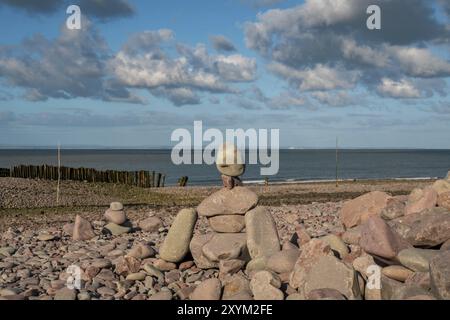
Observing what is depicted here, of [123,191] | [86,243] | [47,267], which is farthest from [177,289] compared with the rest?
[123,191]

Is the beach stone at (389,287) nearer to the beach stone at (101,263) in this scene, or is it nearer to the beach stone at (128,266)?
the beach stone at (128,266)

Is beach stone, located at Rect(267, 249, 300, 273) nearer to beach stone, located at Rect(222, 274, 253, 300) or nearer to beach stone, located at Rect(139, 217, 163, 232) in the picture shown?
beach stone, located at Rect(222, 274, 253, 300)

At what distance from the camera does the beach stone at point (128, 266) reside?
31.2 feet

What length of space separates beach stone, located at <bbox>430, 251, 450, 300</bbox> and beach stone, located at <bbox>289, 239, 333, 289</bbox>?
160 cm

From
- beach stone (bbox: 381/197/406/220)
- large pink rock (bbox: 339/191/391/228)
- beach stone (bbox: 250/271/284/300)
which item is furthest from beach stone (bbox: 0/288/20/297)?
beach stone (bbox: 381/197/406/220)

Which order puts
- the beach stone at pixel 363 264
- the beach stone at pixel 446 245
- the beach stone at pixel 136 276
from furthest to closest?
the beach stone at pixel 136 276
the beach stone at pixel 363 264
the beach stone at pixel 446 245

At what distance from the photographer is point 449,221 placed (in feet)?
25.9

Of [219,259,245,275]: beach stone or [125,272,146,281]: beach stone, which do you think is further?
[125,272,146,281]: beach stone

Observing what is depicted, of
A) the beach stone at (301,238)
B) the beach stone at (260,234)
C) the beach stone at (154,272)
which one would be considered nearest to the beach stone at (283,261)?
the beach stone at (260,234)

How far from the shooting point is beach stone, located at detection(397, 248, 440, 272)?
7.32 meters

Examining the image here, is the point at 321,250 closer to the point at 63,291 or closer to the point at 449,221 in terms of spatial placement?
the point at 449,221

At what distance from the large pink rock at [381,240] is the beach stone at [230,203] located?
2.17 metres

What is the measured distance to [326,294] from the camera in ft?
22.7
